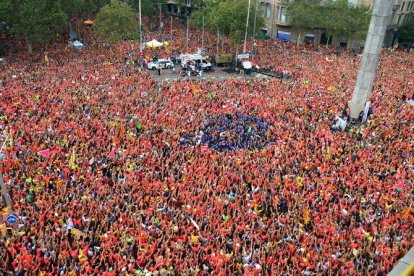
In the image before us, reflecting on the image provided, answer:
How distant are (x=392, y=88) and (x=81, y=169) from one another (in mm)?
Answer: 21901

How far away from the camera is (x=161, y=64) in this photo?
34.4 metres

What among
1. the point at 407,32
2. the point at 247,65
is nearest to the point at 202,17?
the point at 247,65

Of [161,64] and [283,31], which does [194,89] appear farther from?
[283,31]

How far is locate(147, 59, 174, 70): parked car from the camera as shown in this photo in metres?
34.1

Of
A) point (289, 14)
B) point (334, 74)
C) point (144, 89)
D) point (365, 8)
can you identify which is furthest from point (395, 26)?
point (144, 89)

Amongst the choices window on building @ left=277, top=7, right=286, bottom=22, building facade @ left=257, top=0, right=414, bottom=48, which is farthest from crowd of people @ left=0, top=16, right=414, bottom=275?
window on building @ left=277, top=7, right=286, bottom=22

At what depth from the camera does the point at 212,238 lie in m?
11.6

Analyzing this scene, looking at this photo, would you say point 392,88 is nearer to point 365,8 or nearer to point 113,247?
point 365,8

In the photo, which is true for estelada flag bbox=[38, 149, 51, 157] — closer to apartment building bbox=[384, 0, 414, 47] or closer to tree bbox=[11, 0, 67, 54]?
tree bbox=[11, 0, 67, 54]

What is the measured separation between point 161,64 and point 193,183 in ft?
71.1

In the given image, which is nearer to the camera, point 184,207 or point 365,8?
point 184,207

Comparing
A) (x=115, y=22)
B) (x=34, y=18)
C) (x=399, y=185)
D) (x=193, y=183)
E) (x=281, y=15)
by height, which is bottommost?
(x=193, y=183)

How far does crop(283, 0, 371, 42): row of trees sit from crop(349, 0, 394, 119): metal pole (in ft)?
69.4

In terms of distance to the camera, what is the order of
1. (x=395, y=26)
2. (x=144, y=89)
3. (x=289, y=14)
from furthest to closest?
1. (x=395, y=26)
2. (x=289, y=14)
3. (x=144, y=89)
